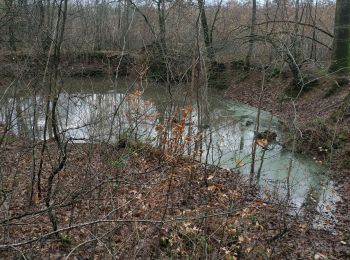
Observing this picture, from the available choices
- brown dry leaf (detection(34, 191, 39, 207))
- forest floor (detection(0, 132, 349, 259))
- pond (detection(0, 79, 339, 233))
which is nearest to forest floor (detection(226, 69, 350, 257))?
pond (detection(0, 79, 339, 233))

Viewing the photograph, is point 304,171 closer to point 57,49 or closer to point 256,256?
point 256,256

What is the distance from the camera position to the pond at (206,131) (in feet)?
24.2

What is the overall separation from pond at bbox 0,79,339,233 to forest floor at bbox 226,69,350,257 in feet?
1.02

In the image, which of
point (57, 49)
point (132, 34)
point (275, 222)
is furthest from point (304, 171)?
point (132, 34)

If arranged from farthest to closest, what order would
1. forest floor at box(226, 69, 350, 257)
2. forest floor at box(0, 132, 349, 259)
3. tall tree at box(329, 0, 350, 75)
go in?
tall tree at box(329, 0, 350, 75)
forest floor at box(226, 69, 350, 257)
forest floor at box(0, 132, 349, 259)

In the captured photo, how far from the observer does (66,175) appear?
7.34 m

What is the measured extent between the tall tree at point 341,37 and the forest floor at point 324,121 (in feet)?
2.71

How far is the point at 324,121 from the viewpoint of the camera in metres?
12.0

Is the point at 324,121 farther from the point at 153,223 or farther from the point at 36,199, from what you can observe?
the point at 36,199

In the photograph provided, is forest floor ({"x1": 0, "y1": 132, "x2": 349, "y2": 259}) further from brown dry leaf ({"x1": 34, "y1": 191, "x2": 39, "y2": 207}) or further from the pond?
the pond

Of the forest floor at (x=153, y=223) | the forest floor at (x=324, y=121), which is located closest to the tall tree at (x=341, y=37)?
the forest floor at (x=324, y=121)

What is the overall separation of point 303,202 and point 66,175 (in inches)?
192

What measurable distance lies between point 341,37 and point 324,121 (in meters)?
5.55

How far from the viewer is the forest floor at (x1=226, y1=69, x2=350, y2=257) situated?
8805mm
